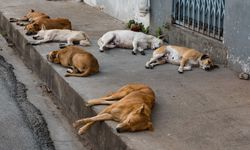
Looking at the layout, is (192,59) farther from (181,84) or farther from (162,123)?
(162,123)

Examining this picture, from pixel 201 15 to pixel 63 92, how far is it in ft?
8.64

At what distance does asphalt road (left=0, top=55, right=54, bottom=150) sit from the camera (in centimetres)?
568

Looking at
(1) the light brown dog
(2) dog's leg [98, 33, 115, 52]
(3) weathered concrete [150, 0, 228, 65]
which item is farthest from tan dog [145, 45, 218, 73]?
(1) the light brown dog

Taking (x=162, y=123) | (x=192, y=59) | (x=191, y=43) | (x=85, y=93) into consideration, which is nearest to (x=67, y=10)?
(x=191, y=43)

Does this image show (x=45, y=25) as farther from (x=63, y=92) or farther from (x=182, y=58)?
(x=182, y=58)

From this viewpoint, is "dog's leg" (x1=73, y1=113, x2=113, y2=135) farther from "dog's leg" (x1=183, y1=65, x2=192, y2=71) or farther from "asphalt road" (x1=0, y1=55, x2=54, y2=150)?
"dog's leg" (x1=183, y1=65, x2=192, y2=71)

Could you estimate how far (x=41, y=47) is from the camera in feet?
28.9

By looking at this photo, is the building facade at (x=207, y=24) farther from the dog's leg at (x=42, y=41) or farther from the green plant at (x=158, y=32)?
the dog's leg at (x=42, y=41)

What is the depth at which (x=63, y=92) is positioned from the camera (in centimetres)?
683

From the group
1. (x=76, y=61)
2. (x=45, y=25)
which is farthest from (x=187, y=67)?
(x=45, y=25)

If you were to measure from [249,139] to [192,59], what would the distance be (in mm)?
2638

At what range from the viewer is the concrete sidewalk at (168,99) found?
4.81m

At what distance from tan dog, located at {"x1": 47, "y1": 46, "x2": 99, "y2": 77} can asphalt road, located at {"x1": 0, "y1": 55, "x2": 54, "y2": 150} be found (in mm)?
723

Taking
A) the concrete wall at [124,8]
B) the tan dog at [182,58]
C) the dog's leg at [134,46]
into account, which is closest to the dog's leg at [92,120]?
the tan dog at [182,58]
